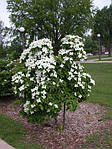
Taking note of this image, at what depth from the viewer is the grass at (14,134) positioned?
3280 mm

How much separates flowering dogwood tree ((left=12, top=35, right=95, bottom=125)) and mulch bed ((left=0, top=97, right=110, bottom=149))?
0.45 metres

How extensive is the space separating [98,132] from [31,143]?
1313mm

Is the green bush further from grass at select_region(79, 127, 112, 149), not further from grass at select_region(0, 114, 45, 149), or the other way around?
grass at select_region(79, 127, 112, 149)

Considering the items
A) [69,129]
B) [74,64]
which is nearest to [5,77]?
[69,129]

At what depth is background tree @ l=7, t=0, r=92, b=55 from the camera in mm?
23156

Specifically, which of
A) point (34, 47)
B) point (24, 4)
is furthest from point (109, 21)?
point (34, 47)

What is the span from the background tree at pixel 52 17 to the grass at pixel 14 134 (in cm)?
1930

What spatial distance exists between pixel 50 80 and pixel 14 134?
1.43 metres

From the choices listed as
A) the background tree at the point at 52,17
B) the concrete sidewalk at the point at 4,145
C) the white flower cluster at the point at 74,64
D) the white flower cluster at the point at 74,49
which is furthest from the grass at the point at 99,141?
the background tree at the point at 52,17

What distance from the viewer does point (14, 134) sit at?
3.76 metres

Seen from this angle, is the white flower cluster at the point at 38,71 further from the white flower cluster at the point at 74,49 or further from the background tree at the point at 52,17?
the background tree at the point at 52,17

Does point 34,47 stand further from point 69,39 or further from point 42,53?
point 69,39

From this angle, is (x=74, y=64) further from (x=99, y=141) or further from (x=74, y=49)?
(x=99, y=141)

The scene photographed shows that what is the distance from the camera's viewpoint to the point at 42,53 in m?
3.34
